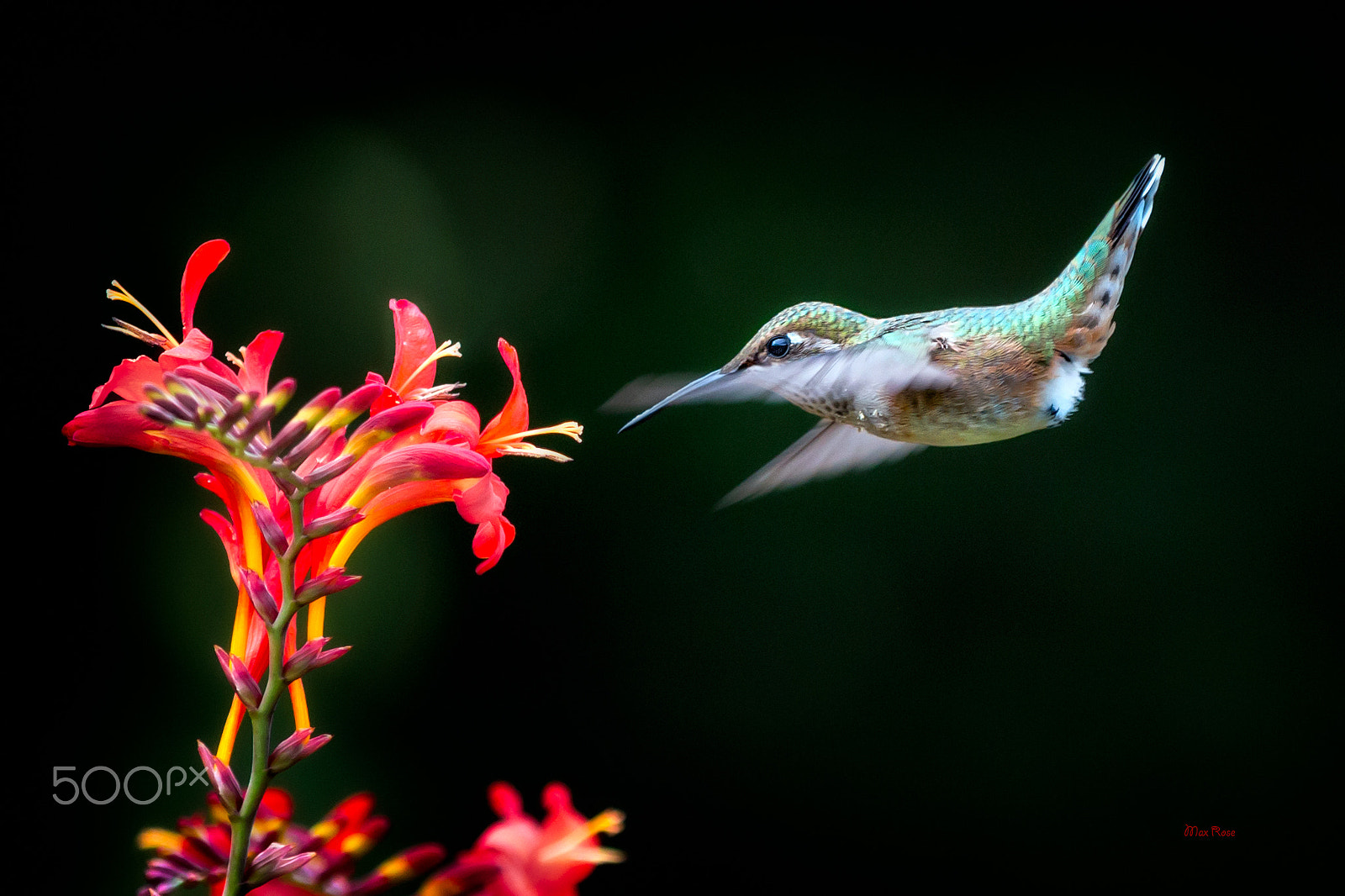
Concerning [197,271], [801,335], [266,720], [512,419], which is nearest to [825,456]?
[801,335]

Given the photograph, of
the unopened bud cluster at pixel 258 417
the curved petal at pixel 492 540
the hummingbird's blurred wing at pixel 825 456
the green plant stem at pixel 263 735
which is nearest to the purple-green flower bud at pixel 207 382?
the unopened bud cluster at pixel 258 417

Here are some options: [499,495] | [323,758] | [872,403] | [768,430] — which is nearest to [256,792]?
[499,495]

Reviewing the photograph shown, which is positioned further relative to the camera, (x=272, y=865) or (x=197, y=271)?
(x=197, y=271)

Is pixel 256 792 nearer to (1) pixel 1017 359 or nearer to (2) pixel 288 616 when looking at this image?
(2) pixel 288 616

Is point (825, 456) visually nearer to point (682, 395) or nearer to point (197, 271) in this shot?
point (682, 395)

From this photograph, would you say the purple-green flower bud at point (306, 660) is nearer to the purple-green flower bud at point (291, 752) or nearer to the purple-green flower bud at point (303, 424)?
the purple-green flower bud at point (291, 752)

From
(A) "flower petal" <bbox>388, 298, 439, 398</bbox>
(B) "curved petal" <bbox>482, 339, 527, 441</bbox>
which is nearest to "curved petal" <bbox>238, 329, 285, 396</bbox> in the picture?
(A) "flower petal" <bbox>388, 298, 439, 398</bbox>
